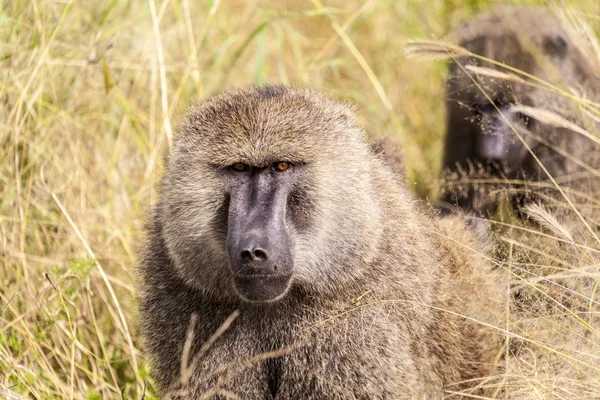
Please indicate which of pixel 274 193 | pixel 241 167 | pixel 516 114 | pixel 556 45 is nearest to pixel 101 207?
pixel 241 167

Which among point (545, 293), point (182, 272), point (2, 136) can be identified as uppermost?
point (2, 136)

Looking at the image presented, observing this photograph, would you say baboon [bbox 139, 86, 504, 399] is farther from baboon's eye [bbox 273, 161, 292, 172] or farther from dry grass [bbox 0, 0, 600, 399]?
dry grass [bbox 0, 0, 600, 399]

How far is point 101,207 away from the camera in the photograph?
15.1 ft

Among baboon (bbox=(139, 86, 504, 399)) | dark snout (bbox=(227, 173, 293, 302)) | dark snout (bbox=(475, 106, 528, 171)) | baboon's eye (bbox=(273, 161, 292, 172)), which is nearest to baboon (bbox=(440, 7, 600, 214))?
dark snout (bbox=(475, 106, 528, 171))

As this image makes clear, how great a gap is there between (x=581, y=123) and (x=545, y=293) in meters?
1.86

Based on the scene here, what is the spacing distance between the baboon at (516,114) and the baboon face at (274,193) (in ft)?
5.34

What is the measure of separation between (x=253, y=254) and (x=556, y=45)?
122 inches

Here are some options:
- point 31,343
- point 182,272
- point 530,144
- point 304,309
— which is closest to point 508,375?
point 304,309

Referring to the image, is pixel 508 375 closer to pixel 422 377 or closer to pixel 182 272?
pixel 422 377

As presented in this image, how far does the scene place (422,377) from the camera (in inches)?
122

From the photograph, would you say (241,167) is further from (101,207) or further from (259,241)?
(101,207)

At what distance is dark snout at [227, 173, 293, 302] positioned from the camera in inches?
108

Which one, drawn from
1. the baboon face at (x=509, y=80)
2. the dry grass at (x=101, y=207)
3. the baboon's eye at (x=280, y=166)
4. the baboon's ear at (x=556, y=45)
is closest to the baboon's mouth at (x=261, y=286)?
the baboon's eye at (x=280, y=166)

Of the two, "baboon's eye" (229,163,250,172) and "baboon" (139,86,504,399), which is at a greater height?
"baboon's eye" (229,163,250,172)
